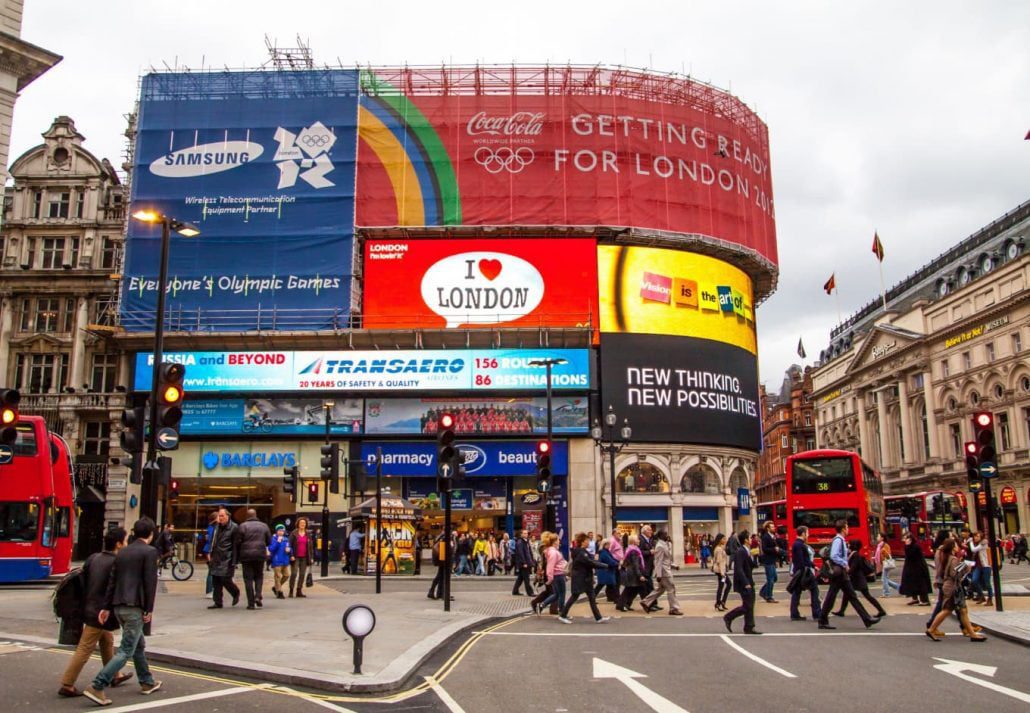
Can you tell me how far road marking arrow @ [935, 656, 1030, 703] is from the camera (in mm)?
9398

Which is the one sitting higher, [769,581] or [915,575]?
[915,575]

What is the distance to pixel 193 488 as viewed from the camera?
4369 cm

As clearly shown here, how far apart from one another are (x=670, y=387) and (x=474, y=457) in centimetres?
1035

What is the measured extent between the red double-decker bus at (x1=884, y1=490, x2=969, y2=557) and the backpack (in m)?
38.2

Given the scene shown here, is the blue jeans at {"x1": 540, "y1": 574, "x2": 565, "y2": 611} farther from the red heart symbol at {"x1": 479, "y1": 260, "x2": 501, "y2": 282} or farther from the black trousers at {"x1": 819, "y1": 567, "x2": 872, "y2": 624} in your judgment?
the red heart symbol at {"x1": 479, "y1": 260, "x2": 501, "y2": 282}

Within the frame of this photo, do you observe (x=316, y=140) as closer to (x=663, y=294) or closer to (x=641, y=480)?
(x=663, y=294)

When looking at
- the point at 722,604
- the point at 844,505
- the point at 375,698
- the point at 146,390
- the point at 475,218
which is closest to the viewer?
the point at 375,698

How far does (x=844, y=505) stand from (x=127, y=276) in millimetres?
34648

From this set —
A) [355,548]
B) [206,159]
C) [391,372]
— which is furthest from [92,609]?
[206,159]

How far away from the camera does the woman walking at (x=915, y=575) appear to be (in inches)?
779

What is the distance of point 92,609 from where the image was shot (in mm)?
8758

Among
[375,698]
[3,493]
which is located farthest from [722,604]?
[3,493]

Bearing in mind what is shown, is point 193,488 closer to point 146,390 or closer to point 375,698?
point 146,390

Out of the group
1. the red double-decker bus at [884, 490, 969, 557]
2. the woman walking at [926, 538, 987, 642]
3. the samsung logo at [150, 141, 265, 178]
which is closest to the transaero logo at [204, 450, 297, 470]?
the samsung logo at [150, 141, 265, 178]
